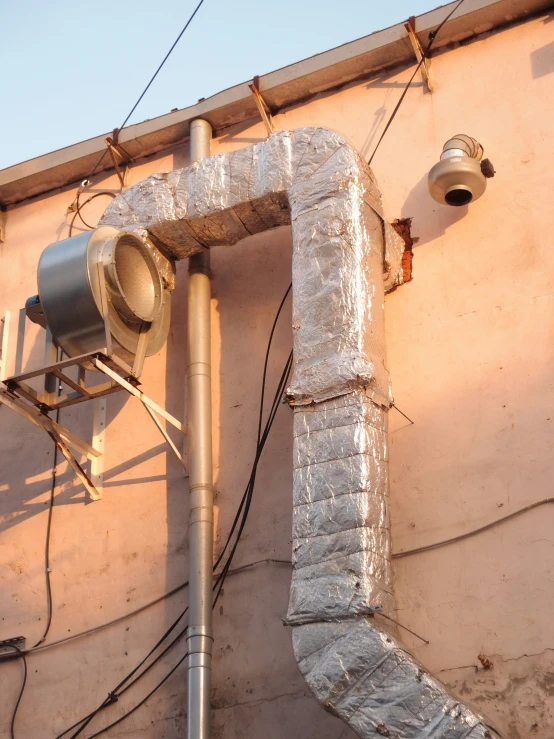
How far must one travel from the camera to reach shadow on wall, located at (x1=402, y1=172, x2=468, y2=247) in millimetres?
6754

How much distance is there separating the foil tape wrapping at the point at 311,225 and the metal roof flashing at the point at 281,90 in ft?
2.99

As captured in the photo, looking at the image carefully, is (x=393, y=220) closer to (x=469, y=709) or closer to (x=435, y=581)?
(x=435, y=581)

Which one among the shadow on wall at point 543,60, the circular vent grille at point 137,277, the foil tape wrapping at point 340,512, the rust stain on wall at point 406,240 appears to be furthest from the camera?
the shadow on wall at point 543,60

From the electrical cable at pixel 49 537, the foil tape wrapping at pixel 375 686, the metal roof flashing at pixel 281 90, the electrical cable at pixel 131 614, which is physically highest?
the metal roof flashing at pixel 281 90

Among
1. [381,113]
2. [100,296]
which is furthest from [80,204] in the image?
[381,113]

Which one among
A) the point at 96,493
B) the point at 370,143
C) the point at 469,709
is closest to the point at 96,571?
the point at 96,493

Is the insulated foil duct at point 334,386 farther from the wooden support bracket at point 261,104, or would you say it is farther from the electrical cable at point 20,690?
the electrical cable at point 20,690

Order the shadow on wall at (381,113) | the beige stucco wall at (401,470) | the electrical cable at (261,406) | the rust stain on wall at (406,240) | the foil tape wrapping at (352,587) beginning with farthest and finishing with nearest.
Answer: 1. the shadow on wall at (381,113)
2. the rust stain on wall at (406,240)
3. the electrical cable at (261,406)
4. the beige stucco wall at (401,470)
5. the foil tape wrapping at (352,587)

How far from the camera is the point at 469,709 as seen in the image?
4840 millimetres

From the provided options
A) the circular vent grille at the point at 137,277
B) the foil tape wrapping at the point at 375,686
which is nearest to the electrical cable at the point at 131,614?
the foil tape wrapping at the point at 375,686

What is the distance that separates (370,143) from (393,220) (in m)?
0.71

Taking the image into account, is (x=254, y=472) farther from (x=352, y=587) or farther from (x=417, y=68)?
(x=417, y=68)

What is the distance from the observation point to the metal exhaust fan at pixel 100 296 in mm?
6312

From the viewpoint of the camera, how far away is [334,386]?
5.80 metres
